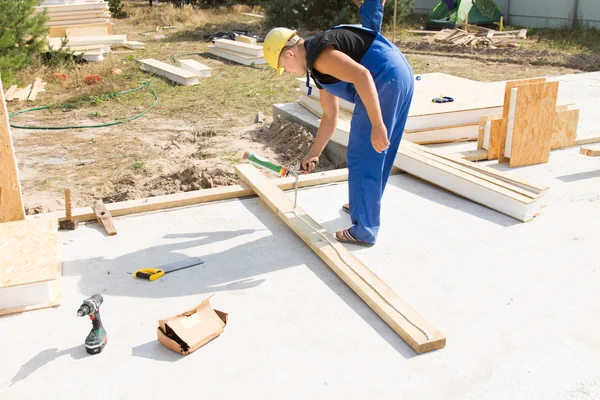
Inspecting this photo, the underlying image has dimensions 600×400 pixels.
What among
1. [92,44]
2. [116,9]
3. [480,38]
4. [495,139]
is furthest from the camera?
[116,9]

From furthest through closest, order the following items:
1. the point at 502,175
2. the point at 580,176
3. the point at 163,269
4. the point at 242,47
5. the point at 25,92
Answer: the point at 242,47 < the point at 25,92 < the point at 580,176 < the point at 502,175 < the point at 163,269

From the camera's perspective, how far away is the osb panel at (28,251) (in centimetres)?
318

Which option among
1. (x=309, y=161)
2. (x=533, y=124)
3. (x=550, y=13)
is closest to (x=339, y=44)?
(x=309, y=161)

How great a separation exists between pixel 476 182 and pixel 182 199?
95.1 inches

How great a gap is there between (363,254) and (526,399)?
1552 mm

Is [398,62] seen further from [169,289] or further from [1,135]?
[1,135]

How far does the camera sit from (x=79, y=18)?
15883 millimetres

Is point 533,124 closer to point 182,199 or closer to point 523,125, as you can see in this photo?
point 523,125

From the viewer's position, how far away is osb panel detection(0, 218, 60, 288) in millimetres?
3182

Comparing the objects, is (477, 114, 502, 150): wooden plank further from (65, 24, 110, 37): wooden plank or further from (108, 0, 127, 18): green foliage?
(108, 0, 127, 18): green foliage

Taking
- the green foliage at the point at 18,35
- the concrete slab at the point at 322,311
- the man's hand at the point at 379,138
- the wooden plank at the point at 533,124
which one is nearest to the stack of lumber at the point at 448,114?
the wooden plank at the point at 533,124

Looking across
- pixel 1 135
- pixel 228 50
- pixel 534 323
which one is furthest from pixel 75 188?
pixel 228 50

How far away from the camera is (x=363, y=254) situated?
152 inches

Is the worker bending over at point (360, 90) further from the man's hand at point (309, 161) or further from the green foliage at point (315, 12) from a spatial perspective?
the green foliage at point (315, 12)
